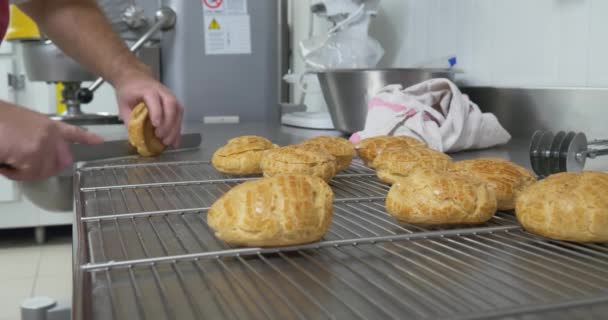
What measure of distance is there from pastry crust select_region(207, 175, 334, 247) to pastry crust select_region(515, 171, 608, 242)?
220mm

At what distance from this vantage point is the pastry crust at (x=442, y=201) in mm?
685

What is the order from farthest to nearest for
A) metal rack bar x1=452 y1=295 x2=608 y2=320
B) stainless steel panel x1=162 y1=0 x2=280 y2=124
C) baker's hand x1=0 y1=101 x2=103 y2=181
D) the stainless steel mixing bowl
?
stainless steel panel x1=162 y1=0 x2=280 y2=124 < the stainless steel mixing bowl < baker's hand x1=0 y1=101 x2=103 y2=181 < metal rack bar x1=452 y1=295 x2=608 y2=320

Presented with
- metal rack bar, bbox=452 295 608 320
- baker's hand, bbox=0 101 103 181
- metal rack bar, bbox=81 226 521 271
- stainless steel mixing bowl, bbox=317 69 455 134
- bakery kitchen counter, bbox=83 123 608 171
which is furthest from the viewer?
stainless steel mixing bowl, bbox=317 69 455 134

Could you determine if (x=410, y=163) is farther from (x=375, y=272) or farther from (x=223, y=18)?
(x=223, y=18)

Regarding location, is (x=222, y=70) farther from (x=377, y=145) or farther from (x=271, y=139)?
(x=377, y=145)

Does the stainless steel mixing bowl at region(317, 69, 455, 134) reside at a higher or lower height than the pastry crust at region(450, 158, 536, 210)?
higher

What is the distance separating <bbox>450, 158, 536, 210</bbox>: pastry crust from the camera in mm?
762

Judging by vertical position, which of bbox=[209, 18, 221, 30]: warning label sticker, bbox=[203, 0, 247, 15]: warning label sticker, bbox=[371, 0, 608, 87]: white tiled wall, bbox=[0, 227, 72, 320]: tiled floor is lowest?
bbox=[0, 227, 72, 320]: tiled floor

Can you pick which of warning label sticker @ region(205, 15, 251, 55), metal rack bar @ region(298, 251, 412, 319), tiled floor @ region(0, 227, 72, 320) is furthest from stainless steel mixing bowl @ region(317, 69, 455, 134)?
tiled floor @ region(0, 227, 72, 320)

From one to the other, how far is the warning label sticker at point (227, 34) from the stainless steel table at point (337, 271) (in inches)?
56.9

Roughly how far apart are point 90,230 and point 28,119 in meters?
0.27

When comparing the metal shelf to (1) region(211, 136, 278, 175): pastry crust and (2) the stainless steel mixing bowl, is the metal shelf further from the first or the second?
(2) the stainless steel mixing bowl

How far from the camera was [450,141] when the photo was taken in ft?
4.14

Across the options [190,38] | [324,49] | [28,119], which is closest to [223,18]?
[190,38]
